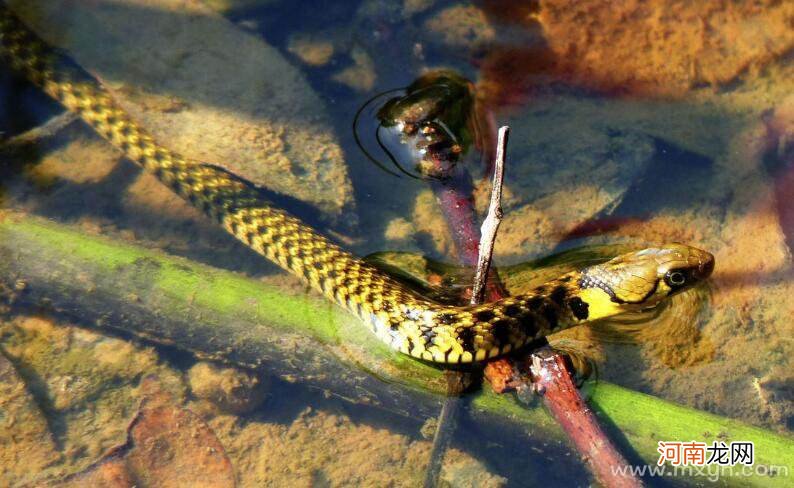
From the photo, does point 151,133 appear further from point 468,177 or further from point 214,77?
point 468,177

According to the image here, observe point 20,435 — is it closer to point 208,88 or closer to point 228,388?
point 228,388

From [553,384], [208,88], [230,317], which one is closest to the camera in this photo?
[553,384]

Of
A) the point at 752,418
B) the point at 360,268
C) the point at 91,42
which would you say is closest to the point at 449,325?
the point at 360,268

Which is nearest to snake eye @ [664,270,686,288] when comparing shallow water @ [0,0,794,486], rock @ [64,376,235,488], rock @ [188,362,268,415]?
shallow water @ [0,0,794,486]

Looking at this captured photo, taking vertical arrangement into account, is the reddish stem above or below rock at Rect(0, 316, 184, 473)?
above

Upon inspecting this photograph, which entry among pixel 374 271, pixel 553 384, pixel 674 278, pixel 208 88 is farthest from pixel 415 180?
pixel 553 384

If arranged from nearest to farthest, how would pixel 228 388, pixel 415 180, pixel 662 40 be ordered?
pixel 228 388 < pixel 415 180 < pixel 662 40

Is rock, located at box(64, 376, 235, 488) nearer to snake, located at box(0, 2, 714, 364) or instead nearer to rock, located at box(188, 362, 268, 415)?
rock, located at box(188, 362, 268, 415)
